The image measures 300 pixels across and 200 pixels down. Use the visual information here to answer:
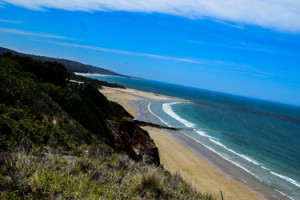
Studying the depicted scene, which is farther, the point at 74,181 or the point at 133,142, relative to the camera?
the point at 133,142

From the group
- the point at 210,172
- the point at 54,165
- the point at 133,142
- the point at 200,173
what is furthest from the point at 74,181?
the point at 210,172

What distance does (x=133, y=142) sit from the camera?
11914 mm

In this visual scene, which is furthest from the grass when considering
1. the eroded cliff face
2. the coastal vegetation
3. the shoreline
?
the shoreline

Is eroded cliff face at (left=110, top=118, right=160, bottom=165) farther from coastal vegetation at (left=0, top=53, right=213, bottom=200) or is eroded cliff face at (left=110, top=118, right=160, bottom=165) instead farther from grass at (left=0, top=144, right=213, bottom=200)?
grass at (left=0, top=144, right=213, bottom=200)

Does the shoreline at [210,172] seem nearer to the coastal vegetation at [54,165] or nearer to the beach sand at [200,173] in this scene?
the beach sand at [200,173]

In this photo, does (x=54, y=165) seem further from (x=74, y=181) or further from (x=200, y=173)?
(x=200, y=173)

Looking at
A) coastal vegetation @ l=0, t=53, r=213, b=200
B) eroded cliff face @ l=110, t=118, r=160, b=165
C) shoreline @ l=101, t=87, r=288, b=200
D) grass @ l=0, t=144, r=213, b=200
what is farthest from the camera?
shoreline @ l=101, t=87, r=288, b=200

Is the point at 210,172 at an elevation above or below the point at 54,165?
below

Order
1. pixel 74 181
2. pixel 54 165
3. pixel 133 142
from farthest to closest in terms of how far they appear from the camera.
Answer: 1. pixel 133 142
2. pixel 54 165
3. pixel 74 181

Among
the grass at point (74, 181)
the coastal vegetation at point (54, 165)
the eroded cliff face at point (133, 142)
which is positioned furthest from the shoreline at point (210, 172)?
the grass at point (74, 181)

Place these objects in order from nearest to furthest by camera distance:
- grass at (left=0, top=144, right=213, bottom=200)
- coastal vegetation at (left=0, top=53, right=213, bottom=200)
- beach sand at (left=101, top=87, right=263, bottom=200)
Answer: grass at (left=0, top=144, right=213, bottom=200) < coastal vegetation at (left=0, top=53, right=213, bottom=200) < beach sand at (left=101, top=87, right=263, bottom=200)

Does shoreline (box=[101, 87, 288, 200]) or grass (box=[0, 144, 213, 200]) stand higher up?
grass (box=[0, 144, 213, 200])

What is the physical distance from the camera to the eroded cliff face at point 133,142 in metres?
10.9

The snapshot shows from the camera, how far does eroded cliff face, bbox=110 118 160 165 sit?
35.6ft
